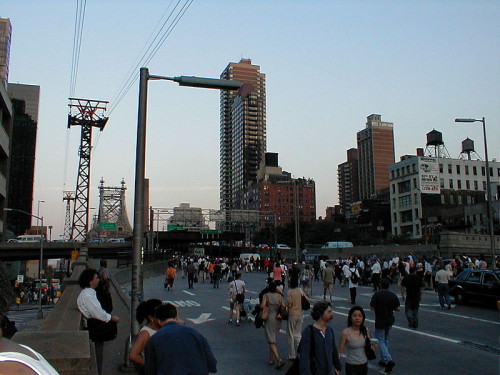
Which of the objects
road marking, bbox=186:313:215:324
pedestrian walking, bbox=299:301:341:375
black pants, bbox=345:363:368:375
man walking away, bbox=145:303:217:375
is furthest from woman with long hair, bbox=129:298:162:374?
road marking, bbox=186:313:215:324

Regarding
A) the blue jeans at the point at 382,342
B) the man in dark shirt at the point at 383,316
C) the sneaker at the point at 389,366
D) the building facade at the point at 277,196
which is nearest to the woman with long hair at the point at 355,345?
the sneaker at the point at 389,366

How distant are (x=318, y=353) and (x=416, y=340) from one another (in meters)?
7.17

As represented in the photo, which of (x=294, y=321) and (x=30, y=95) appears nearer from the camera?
(x=294, y=321)

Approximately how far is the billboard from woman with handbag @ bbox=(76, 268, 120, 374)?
86.5 meters

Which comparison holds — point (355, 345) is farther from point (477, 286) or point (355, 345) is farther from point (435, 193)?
point (435, 193)

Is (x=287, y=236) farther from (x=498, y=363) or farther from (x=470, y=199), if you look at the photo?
(x=498, y=363)

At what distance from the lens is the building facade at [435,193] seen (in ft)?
280

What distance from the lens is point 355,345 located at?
262 inches

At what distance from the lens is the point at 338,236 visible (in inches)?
4149

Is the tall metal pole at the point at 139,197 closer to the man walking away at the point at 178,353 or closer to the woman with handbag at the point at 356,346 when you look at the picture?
the woman with handbag at the point at 356,346

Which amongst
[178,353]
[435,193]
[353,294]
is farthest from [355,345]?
[435,193]

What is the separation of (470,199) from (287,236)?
4540 cm

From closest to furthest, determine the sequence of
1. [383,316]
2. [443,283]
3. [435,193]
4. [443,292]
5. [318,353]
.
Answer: [318,353]
[383,316]
[443,283]
[443,292]
[435,193]

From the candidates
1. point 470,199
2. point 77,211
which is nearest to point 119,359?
point 77,211
